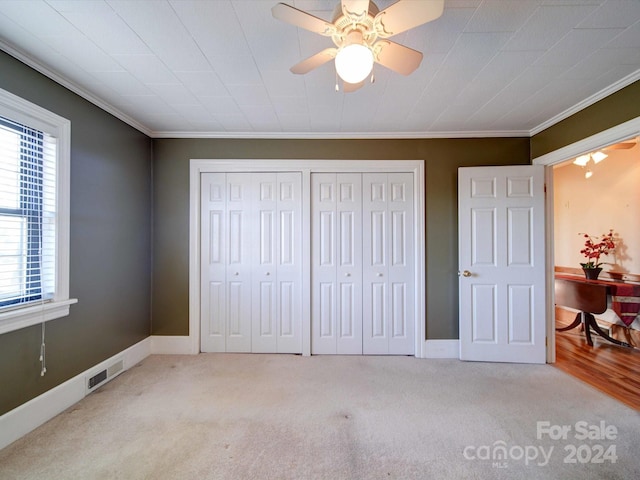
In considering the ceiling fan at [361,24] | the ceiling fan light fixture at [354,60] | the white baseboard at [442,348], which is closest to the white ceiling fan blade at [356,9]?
the ceiling fan at [361,24]

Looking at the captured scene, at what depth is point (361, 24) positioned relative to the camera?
121 cm

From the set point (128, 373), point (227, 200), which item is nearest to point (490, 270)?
point (227, 200)

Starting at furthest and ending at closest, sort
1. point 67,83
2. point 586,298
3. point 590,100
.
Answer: point 586,298, point 590,100, point 67,83

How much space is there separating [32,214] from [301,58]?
6.95ft

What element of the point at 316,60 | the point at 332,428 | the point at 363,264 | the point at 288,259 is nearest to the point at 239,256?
the point at 288,259

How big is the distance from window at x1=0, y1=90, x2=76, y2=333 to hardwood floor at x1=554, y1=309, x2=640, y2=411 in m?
4.41

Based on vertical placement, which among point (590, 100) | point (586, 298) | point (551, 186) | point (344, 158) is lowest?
point (586, 298)

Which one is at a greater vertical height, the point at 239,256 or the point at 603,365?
the point at 239,256

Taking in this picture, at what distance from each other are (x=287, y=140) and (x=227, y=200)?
3.16 ft

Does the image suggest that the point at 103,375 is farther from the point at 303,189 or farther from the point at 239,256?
the point at 303,189

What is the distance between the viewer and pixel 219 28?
1.51m

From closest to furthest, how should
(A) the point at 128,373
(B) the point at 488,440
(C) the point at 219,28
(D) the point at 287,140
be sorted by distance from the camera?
1. (C) the point at 219,28
2. (B) the point at 488,440
3. (A) the point at 128,373
4. (D) the point at 287,140

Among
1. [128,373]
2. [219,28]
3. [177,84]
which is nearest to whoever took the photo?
[219,28]

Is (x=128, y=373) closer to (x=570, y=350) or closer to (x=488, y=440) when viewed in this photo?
(x=488, y=440)
